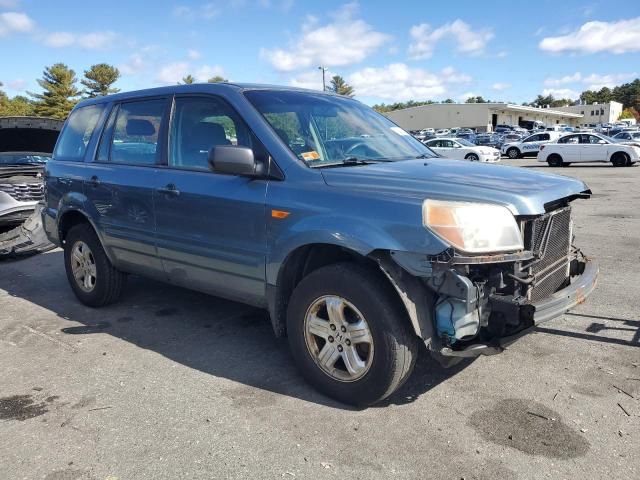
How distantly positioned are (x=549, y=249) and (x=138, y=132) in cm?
343

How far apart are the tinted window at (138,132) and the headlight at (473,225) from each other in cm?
252

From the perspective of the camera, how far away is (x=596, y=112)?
112062 millimetres

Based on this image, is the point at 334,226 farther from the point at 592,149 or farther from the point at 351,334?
the point at 592,149

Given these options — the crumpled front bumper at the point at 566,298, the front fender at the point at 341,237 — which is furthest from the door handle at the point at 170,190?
the crumpled front bumper at the point at 566,298

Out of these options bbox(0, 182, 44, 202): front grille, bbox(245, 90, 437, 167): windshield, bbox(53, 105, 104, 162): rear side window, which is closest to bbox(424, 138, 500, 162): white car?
bbox(0, 182, 44, 202): front grille

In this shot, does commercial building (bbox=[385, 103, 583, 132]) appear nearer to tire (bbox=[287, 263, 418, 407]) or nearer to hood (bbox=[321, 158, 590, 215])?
hood (bbox=[321, 158, 590, 215])

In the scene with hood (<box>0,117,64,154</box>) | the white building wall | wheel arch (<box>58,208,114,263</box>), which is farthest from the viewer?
the white building wall

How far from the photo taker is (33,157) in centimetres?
925

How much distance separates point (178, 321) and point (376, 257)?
8.46 ft

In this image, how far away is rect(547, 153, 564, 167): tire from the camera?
26719 mm

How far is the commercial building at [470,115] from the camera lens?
270ft

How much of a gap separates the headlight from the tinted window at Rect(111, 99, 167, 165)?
252 cm

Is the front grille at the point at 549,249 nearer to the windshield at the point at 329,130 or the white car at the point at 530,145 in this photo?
the windshield at the point at 329,130

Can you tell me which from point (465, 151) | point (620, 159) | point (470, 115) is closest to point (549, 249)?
point (465, 151)
